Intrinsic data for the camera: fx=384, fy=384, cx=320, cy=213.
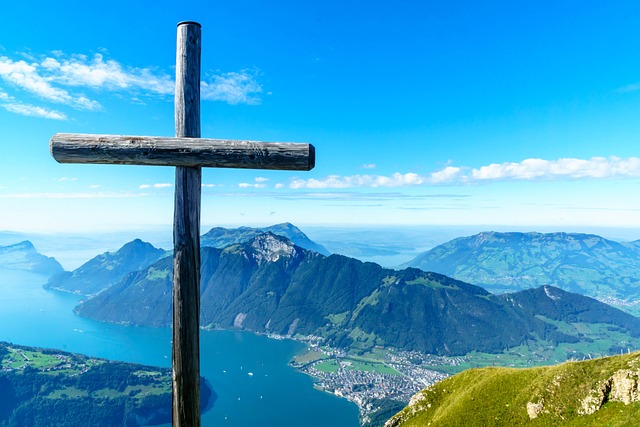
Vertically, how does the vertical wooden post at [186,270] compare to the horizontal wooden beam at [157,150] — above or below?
below

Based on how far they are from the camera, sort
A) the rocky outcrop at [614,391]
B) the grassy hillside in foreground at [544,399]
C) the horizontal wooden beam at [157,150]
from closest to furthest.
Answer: the horizontal wooden beam at [157,150] < the rocky outcrop at [614,391] < the grassy hillside in foreground at [544,399]

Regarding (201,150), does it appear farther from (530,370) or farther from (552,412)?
(530,370)

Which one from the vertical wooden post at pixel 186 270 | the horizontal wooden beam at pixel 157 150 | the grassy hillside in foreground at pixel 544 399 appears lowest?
the grassy hillside in foreground at pixel 544 399

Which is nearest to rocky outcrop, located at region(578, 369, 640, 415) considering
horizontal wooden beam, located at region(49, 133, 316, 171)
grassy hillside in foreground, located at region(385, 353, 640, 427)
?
grassy hillside in foreground, located at region(385, 353, 640, 427)

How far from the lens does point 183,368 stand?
4141 mm

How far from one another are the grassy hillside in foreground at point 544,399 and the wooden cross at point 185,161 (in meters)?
38.3

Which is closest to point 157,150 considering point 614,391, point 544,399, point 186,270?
point 186,270

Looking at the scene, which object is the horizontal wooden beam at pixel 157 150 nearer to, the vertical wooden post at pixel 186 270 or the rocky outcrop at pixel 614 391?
the vertical wooden post at pixel 186 270

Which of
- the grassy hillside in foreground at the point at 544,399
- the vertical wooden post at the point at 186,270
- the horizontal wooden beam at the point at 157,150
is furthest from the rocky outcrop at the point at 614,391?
the horizontal wooden beam at the point at 157,150

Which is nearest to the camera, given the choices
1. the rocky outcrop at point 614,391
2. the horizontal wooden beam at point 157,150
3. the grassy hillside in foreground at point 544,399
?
the horizontal wooden beam at point 157,150

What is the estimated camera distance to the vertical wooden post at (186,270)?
13.6 ft

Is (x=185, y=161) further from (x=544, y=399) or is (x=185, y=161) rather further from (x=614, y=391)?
(x=544, y=399)

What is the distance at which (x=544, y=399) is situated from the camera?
38.7m

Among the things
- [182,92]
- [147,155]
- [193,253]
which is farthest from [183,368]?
[182,92]
